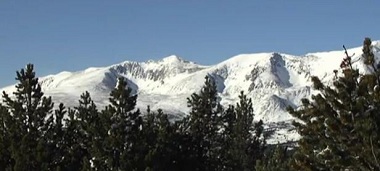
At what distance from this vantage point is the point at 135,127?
46.9 meters

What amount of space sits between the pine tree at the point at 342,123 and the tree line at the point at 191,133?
3 centimetres

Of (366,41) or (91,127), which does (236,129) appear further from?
(366,41)

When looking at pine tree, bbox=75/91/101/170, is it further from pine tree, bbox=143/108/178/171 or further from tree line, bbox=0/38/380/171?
pine tree, bbox=143/108/178/171

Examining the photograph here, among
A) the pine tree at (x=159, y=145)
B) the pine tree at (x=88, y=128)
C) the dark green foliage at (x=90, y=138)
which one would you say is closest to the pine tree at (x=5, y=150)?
the dark green foliage at (x=90, y=138)

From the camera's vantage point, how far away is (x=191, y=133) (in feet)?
223

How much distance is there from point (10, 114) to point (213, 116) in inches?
985

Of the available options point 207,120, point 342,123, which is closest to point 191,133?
point 207,120

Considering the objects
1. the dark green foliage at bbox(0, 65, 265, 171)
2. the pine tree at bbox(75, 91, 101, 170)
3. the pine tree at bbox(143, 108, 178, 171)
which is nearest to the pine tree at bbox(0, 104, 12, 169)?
the dark green foliage at bbox(0, 65, 265, 171)

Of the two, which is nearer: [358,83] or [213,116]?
[358,83]

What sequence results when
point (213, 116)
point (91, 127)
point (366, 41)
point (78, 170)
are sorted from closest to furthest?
point (366, 41) → point (91, 127) → point (78, 170) → point (213, 116)

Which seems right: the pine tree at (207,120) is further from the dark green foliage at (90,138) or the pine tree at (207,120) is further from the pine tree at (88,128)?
the pine tree at (88,128)

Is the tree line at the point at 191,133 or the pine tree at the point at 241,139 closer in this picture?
the tree line at the point at 191,133

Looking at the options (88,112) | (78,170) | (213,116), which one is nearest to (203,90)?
(213,116)

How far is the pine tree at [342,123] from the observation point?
19.4 m
